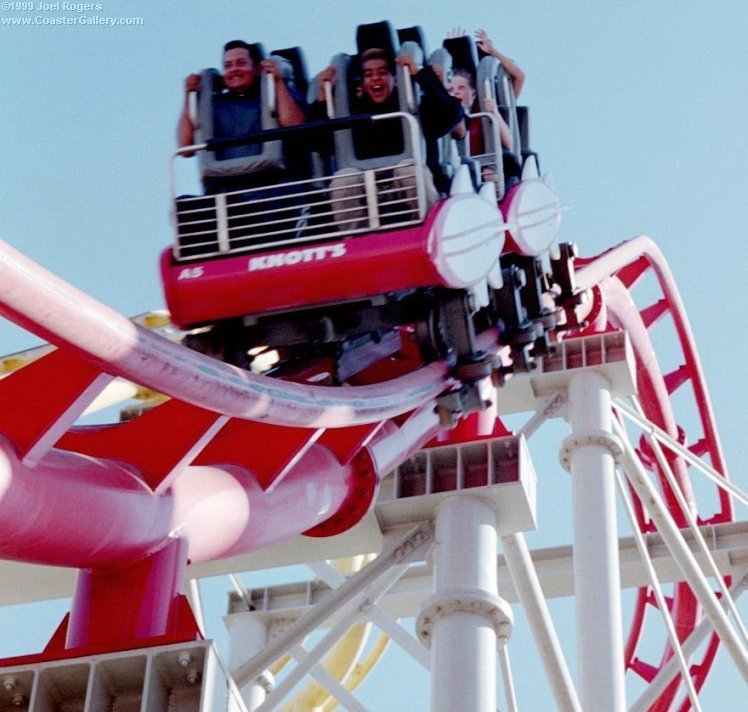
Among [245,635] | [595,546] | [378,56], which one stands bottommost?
[595,546]

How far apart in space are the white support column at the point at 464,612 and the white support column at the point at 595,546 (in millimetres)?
1014

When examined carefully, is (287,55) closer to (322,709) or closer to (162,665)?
(162,665)

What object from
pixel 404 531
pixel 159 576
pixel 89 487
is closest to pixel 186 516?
pixel 159 576

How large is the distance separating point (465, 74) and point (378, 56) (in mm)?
1227

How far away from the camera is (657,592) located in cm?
954

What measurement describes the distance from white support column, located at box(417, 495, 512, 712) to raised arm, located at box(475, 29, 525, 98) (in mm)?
2490

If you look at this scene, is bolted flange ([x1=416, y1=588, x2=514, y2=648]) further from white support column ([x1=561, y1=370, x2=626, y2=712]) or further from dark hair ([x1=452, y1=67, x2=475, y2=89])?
dark hair ([x1=452, y1=67, x2=475, y2=89])

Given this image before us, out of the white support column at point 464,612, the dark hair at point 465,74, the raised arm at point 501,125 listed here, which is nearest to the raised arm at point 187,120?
the raised arm at point 501,125

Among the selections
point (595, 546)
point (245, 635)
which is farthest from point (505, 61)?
point (245, 635)

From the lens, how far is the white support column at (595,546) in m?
8.42

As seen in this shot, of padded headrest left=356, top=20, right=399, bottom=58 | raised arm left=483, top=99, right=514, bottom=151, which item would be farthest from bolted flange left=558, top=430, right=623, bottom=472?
padded headrest left=356, top=20, right=399, bottom=58

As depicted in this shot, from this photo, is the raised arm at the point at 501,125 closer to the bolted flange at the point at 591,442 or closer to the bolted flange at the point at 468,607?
the bolted flange at the point at 591,442

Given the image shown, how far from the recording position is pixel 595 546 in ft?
29.5

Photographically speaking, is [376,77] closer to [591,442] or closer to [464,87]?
[464,87]
